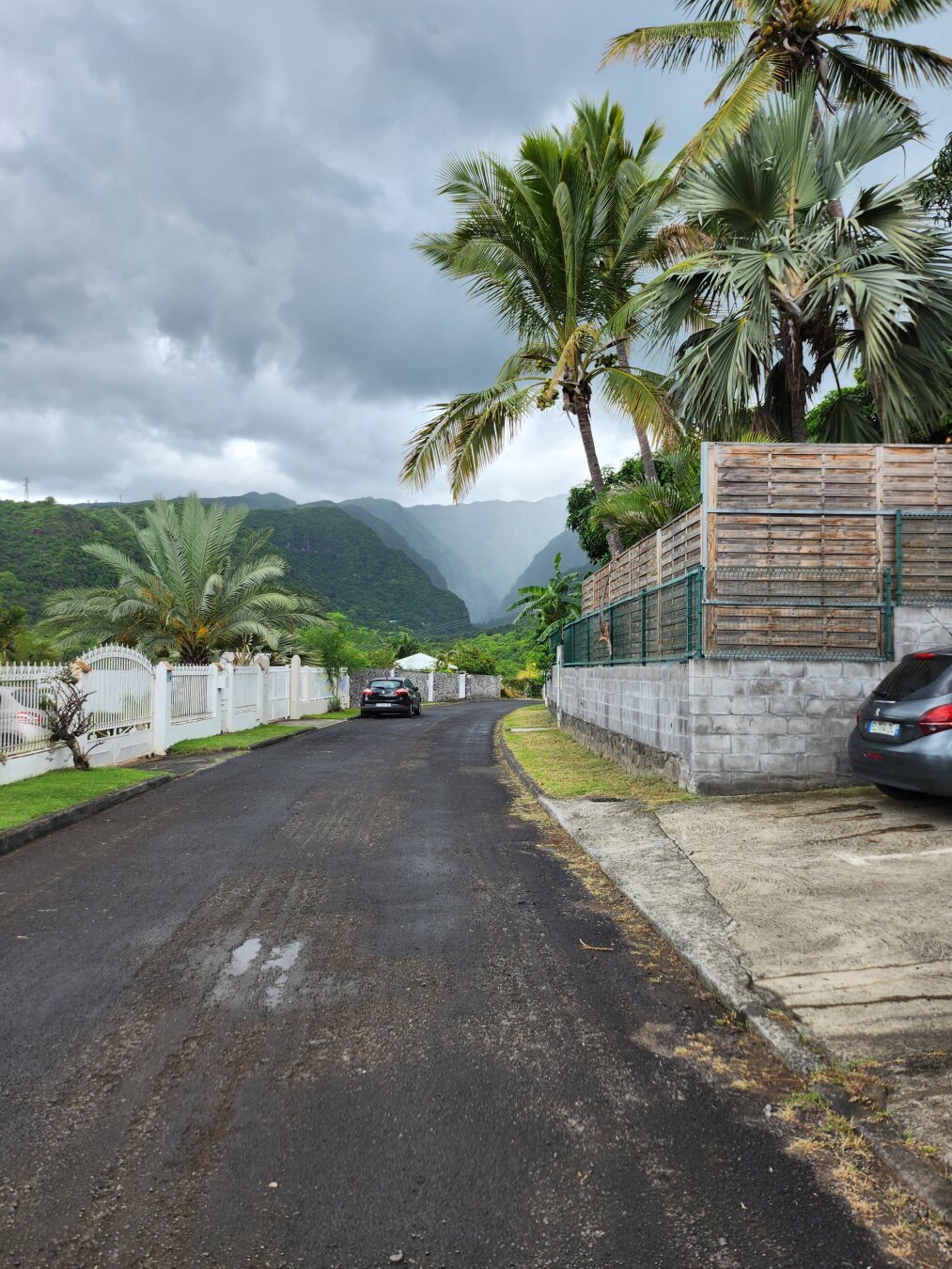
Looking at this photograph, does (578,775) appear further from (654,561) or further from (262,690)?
(262,690)

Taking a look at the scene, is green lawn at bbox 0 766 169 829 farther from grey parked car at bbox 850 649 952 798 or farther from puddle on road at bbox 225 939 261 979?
grey parked car at bbox 850 649 952 798

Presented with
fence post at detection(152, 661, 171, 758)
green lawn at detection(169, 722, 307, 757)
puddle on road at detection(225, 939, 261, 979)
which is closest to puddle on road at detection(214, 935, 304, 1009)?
puddle on road at detection(225, 939, 261, 979)

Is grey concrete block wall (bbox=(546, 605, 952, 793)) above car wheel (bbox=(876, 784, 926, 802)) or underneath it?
above

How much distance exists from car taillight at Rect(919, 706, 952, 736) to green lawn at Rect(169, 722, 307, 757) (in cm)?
1270

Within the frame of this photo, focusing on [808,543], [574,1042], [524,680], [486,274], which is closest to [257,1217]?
[574,1042]

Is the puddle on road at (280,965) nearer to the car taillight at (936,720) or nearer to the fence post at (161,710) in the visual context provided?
the car taillight at (936,720)

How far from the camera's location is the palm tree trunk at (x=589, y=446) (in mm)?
16922

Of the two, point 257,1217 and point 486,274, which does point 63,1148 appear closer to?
point 257,1217

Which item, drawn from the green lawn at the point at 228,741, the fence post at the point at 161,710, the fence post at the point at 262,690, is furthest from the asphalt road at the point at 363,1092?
the fence post at the point at 262,690

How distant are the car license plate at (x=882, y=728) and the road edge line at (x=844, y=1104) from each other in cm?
351

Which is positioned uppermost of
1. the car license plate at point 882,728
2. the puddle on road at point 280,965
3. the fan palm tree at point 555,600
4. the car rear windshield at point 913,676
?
the fan palm tree at point 555,600

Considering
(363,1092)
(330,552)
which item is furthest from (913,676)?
(330,552)

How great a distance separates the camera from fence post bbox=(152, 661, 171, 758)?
1585cm

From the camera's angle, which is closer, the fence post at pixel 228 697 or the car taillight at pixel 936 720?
the car taillight at pixel 936 720
